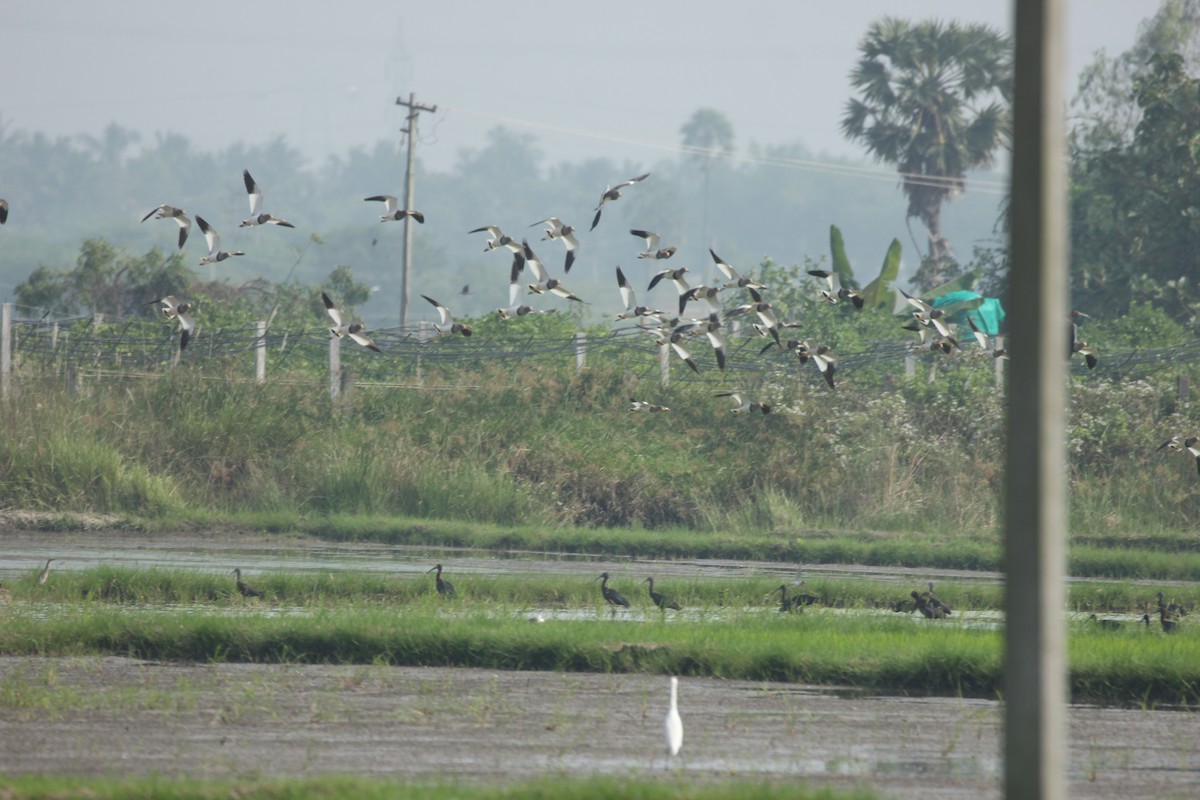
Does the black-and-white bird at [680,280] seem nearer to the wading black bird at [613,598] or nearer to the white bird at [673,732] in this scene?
the wading black bird at [613,598]

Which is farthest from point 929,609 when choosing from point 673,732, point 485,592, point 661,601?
point 673,732

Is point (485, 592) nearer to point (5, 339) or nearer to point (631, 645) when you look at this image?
point (631, 645)

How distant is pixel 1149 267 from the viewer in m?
38.5

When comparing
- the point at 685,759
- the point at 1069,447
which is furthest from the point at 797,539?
the point at 685,759

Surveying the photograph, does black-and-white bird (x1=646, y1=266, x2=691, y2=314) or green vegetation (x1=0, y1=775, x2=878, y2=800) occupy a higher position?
black-and-white bird (x1=646, y1=266, x2=691, y2=314)

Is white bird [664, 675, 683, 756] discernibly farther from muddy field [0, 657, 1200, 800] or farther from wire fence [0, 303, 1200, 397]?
wire fence [0, 303, 1200, 397]

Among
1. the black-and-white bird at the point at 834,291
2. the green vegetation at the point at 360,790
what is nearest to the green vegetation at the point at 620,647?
the green vegetation at the point at 360,790

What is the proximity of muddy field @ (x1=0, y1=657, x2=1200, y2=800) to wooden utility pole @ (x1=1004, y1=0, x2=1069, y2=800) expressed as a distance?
3458mm

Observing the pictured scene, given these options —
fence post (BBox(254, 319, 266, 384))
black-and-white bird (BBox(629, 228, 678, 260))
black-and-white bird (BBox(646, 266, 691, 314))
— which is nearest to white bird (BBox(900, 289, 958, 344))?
black-and-white bird (BBox(646, 266, 691, 314))

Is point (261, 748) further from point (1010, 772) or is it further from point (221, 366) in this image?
point (221, 366)

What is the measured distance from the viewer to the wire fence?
30.0 meters

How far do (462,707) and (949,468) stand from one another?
17916 millimetres

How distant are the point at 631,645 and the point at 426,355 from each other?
64.8ft

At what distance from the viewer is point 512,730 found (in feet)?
33.8
